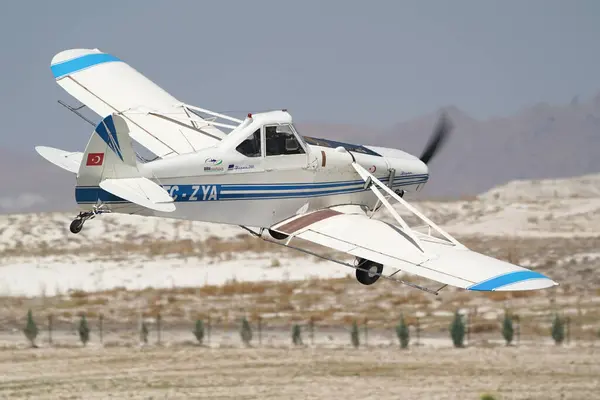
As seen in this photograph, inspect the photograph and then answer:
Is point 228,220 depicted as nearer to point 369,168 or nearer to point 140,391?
point 369,168

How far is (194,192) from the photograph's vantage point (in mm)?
29344

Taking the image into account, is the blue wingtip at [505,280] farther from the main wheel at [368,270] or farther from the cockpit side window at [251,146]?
the cockpit side window at [251,146]

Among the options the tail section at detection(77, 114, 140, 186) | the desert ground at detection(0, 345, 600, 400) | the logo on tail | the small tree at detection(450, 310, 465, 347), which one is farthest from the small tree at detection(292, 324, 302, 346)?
the logo on tail

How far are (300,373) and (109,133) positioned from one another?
40.5m

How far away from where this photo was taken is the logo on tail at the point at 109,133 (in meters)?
27.6

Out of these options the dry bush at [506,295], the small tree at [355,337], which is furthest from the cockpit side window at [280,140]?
the dry bush at [506,295]

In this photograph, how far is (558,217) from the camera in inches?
4473

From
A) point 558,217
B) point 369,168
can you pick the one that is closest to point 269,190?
point 369,168

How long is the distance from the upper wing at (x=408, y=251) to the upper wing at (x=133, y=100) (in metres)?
5.01

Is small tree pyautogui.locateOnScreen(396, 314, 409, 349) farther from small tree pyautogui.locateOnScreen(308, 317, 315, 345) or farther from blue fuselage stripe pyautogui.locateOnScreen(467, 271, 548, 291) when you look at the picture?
blue fuselage stripe pyautogui.locateOnScreen(467, 271, 548, 291)

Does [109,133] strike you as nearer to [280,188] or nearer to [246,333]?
[280,188]

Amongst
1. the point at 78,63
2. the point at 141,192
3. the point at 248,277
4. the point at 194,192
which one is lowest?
the point at 141,192

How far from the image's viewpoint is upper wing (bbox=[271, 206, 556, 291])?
26641 mm

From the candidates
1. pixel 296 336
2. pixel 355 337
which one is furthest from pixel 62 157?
pixel 355 337
